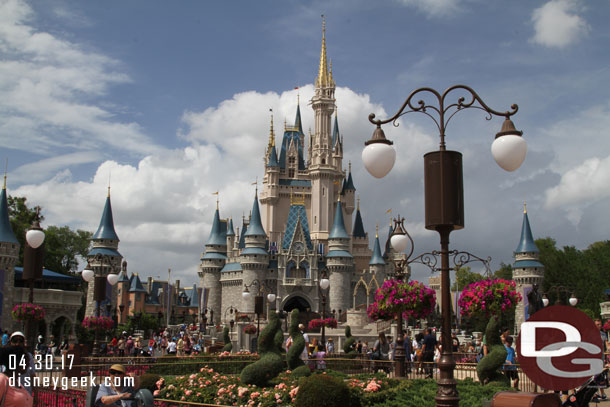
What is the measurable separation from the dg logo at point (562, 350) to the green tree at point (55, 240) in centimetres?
4726

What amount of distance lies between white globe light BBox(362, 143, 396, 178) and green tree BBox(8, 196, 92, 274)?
147 ft

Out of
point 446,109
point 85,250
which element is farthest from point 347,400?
point 85,250

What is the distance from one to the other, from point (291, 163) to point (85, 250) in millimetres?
28105

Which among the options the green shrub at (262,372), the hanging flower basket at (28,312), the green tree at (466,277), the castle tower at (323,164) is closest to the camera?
the green shrub at (262,372)

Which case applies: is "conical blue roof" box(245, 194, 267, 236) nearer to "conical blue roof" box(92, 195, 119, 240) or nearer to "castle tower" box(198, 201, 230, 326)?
"castle tower" box(198, 201, 230, 326)

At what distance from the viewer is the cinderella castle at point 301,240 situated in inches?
2586

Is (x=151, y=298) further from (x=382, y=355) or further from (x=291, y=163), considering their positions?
(x=382, y=355)

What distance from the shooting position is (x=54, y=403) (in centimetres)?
1057

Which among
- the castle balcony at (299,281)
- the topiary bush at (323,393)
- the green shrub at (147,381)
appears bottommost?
the green shrub at (147,381)

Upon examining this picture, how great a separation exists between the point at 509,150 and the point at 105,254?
5597cm

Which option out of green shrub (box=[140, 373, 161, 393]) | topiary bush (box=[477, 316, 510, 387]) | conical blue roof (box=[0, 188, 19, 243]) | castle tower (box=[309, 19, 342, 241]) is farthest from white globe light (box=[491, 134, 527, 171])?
castle tower (box=[309, 19, 342, 241])

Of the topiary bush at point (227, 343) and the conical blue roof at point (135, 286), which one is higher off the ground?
the conical blue roof at point (135, 286)

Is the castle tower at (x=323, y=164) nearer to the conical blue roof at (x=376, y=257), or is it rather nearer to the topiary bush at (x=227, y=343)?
the conical blue roof at (x=376, y=257)

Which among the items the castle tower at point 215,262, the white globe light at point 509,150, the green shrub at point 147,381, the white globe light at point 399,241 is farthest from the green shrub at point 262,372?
the castle tower at point 215,262
